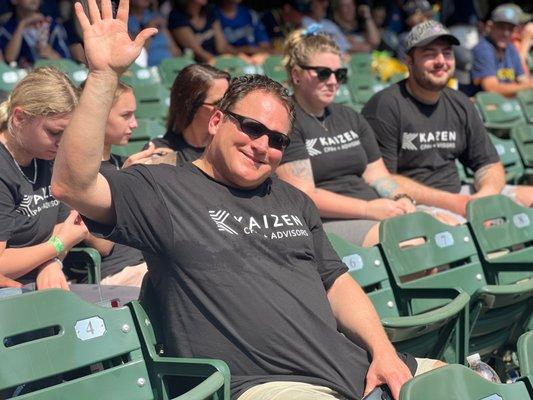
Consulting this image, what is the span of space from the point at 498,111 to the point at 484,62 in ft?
2.45

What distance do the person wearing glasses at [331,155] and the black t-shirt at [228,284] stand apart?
160 centimetres

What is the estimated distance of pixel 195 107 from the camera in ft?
14.3

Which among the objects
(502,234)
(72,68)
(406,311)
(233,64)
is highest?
(72,68)

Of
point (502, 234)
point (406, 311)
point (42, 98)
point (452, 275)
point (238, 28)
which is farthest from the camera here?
point (238, 28)

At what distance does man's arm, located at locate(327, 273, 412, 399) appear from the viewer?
9.45 ft

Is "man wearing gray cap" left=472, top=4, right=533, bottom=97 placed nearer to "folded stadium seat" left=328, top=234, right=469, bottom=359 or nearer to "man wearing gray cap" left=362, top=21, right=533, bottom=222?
"man wearing gray cap" left=362, top=21, right=533, bottom=222

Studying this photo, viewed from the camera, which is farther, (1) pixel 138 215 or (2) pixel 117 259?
(2) pixel 117 259

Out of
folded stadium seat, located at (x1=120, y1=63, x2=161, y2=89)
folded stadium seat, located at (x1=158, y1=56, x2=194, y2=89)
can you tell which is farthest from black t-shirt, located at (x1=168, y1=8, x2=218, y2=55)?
folded stadium seat, located at (x1=120, y1=63, x2=161, y2=89)

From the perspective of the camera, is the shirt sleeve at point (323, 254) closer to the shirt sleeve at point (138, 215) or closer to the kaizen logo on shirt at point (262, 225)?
the kaizen logo on shirt at point (262, 225)

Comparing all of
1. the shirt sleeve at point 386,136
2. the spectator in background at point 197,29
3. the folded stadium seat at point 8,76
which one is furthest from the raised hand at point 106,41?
the spectator in background at point 197,29

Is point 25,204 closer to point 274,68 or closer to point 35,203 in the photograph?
point 35,203

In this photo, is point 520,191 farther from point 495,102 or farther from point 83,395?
point 83,395

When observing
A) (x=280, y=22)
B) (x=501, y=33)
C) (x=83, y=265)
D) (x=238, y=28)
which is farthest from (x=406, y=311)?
(x=280, y=22)

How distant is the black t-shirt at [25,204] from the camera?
3.57 m
